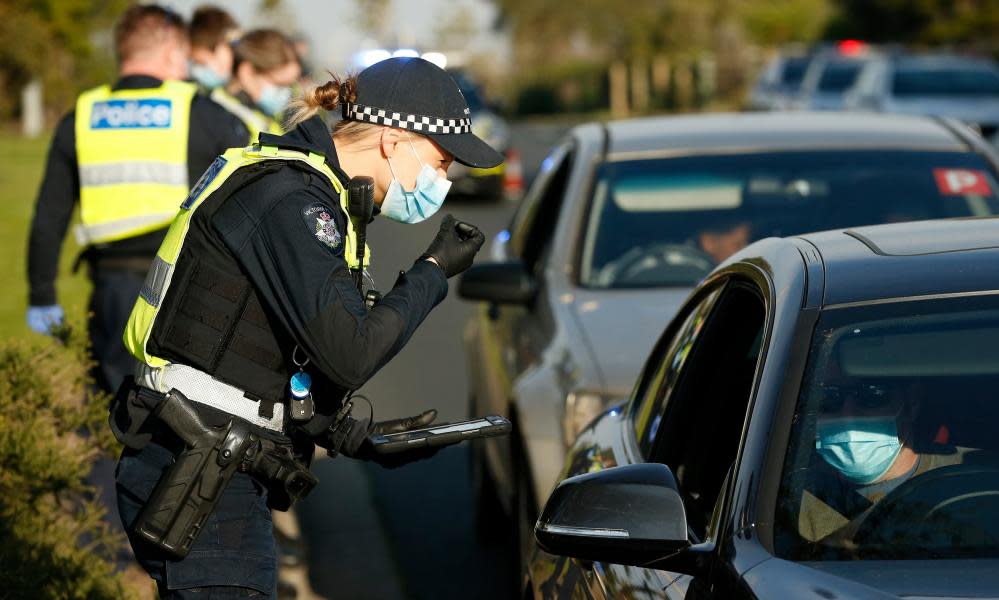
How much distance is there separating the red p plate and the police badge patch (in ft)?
11.0

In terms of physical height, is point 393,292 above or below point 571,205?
above

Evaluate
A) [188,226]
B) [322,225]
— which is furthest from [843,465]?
[188,226]

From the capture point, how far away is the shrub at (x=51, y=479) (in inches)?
177

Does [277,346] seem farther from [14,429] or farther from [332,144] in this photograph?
[14,429]

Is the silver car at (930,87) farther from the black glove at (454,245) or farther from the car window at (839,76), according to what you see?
the black glove at (454,245)

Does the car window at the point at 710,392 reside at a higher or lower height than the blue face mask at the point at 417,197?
lower

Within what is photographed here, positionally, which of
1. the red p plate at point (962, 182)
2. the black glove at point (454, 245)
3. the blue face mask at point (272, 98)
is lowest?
the blue face mask at point (272, 98)

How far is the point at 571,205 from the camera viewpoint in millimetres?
6148

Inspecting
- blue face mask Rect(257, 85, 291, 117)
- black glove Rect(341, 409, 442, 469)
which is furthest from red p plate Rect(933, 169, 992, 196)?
blue face mask Rect(257, 85, 291, 117)

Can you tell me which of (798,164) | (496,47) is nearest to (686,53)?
(496,47)

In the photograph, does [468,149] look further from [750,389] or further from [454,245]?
[750,389]

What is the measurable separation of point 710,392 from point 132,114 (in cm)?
315

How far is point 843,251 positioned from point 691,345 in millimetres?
512

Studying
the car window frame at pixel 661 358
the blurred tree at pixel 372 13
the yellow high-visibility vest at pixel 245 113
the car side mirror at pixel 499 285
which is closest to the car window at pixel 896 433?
the car window frame at pixel 661 358
